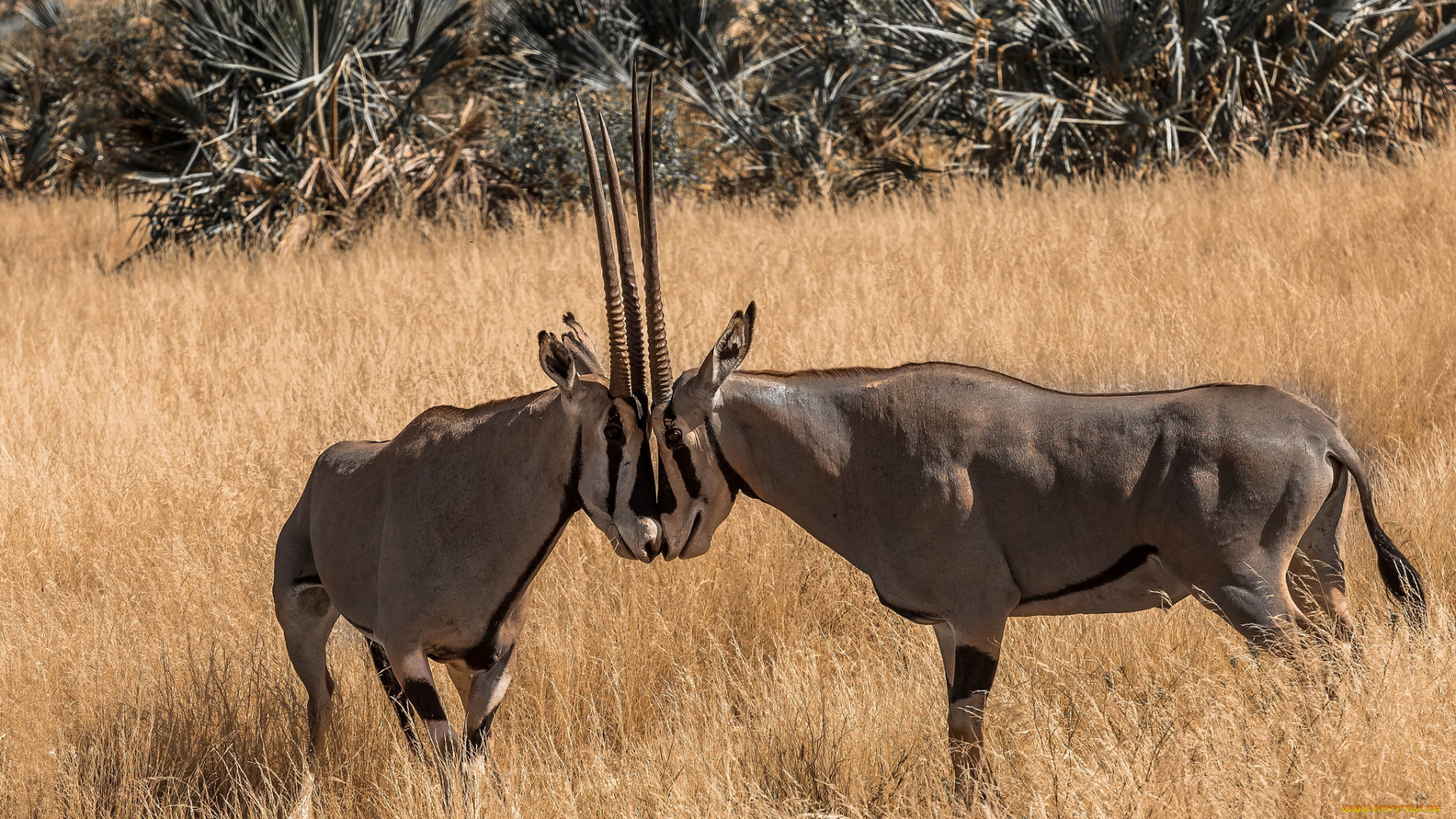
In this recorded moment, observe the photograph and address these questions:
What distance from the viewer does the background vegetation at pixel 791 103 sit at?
1144 cm

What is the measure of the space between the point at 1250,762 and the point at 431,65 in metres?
12.3

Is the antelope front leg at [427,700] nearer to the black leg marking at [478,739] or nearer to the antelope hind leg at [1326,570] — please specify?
the black leg marking at [478,739]

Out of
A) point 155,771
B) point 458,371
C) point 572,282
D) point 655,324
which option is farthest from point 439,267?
point 655,324

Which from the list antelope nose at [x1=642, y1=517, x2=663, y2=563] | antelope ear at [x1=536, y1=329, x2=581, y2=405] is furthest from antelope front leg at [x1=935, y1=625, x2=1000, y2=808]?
antelope ear at [x1=536, y1=329, x2=581, y2=405]

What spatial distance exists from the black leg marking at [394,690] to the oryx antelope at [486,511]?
0.07 feet

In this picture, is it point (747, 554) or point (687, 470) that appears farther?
point (747, 554)

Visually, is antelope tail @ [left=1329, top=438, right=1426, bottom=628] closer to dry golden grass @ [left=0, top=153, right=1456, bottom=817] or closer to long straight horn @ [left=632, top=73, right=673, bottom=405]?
dry golden grass @ [left=0, top=153, right=1456, bottom=817]

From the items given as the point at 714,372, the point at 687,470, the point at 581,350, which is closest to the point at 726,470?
the point at 687,470

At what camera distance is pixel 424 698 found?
3.12 m

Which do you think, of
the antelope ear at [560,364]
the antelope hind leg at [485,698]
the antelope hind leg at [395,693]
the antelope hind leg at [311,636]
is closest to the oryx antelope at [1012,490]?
the antelope ear at [560,364]

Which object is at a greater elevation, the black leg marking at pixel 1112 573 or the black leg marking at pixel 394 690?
the black leg marking at pixel 1112 573

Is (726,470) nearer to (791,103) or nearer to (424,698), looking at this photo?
(424,698)

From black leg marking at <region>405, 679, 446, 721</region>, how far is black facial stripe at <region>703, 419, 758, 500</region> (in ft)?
3.04

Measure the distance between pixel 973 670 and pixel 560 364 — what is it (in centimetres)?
128
